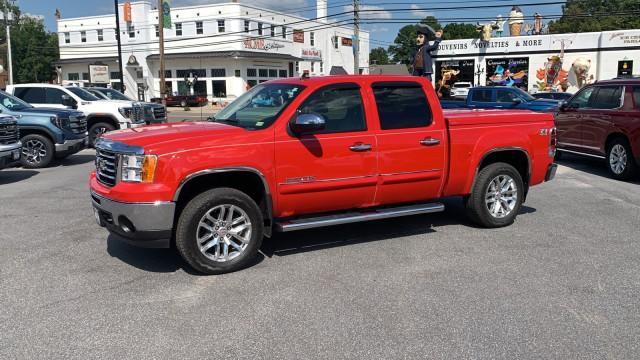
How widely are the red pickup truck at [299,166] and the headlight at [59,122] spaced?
8.02 m

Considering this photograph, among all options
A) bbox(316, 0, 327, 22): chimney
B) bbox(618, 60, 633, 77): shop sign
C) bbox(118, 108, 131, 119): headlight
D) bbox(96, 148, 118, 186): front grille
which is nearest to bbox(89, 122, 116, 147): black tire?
bbox(118, 108, 131, 119): headlight

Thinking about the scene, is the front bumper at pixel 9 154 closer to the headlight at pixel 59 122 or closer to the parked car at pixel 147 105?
the headlight at pixel 59 122

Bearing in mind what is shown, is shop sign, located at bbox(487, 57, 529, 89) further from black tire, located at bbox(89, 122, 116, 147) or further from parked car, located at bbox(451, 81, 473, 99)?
black tire, located at bbox(89, 122, 116, 147)

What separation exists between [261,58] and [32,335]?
54024 millimetres

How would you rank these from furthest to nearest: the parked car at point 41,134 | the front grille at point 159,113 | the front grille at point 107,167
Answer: the front grille at point 159,113
the parked car at point 41,134
the front grille at point 107,167

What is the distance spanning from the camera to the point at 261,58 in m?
56.4

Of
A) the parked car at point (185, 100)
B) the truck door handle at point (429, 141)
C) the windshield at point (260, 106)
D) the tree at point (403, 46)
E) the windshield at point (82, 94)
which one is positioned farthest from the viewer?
the tree at point (403, 46)

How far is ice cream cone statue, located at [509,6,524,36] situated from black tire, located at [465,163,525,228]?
38.9 meters

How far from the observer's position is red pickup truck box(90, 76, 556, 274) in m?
5.20

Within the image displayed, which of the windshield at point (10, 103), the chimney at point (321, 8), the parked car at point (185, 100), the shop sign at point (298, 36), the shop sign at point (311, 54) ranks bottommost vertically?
the parked car at point (185, 100)

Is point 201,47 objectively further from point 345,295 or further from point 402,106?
point 345,295

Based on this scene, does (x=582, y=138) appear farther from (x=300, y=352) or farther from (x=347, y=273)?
(x=300, y=352)

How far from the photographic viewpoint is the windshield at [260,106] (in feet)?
19.1

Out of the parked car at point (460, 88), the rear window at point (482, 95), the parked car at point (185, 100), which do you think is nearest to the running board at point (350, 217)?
the rear window at point (482, 95)
